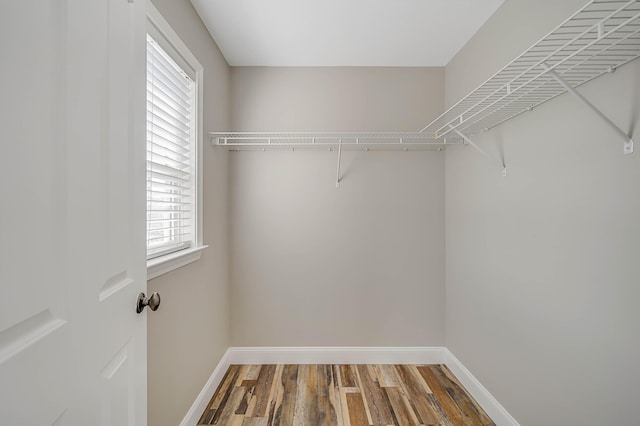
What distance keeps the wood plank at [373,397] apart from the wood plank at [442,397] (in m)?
0.36

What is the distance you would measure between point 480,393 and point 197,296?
191 centimetres

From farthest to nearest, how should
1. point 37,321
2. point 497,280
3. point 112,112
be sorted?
point 497,280 < point 112,112 < point 37,321

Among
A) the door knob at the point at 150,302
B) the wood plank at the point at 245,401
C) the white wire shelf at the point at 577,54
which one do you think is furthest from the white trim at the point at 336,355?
the white wire shelf at the point at 577,54

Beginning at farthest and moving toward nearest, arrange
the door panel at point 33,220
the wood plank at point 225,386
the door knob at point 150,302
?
the wood plank at point 225,386 < the door knob at point 150,302 < the door panel at point 33,220

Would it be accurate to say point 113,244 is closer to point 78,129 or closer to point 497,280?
point 78,129

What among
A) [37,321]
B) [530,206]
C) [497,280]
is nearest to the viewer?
[37,321]

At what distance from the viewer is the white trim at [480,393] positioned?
5.68 ft

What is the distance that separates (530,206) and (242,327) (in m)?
2.20

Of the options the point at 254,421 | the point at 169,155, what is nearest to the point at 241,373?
the point at 254,421

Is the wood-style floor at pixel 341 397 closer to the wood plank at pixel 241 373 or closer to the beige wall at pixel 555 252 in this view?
the wood plank at pixel 241 373

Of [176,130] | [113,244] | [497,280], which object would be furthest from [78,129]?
[497,280]

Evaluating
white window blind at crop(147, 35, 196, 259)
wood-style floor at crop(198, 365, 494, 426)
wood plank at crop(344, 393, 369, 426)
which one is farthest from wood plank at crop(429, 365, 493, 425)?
white window blind at crop(147, 35, 196, 259)

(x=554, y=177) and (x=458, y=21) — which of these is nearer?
(x=554, y=177)

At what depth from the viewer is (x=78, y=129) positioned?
2.06 feet
